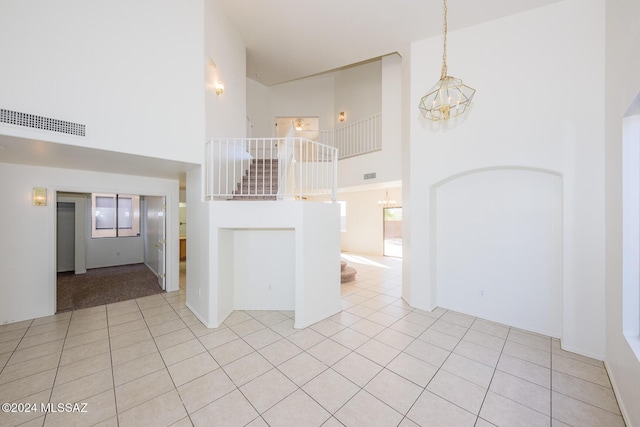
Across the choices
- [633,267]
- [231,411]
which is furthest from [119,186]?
[633,267]

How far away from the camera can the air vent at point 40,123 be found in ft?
8.13

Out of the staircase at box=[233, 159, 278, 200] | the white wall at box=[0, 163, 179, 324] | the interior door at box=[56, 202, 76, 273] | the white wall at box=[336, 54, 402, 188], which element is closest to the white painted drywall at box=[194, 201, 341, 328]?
the staircase at box=[233, 159, 278, 200]

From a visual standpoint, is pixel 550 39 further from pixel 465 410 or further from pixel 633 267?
pixel 465 410

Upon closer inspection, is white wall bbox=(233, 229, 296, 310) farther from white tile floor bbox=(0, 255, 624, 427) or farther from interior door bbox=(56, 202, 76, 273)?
interior door bbox=(56, 202, 76, 273)

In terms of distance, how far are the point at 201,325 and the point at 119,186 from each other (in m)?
3.36

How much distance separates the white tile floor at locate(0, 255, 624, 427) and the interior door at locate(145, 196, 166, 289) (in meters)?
1.67

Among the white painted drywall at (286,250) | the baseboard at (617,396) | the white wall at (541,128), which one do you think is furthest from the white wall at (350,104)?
the baseboard at (617,396)

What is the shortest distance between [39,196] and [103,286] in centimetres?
270

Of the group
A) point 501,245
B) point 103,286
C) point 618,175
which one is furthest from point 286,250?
point 103,286

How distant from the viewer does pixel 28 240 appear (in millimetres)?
3883

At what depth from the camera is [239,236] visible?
4.20 m

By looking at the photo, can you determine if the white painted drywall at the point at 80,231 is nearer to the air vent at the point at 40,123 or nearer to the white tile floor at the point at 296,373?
the white tile floor at the point at 296,373

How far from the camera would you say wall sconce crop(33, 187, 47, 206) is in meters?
3.94

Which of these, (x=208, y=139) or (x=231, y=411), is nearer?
(x=231, y=411)
